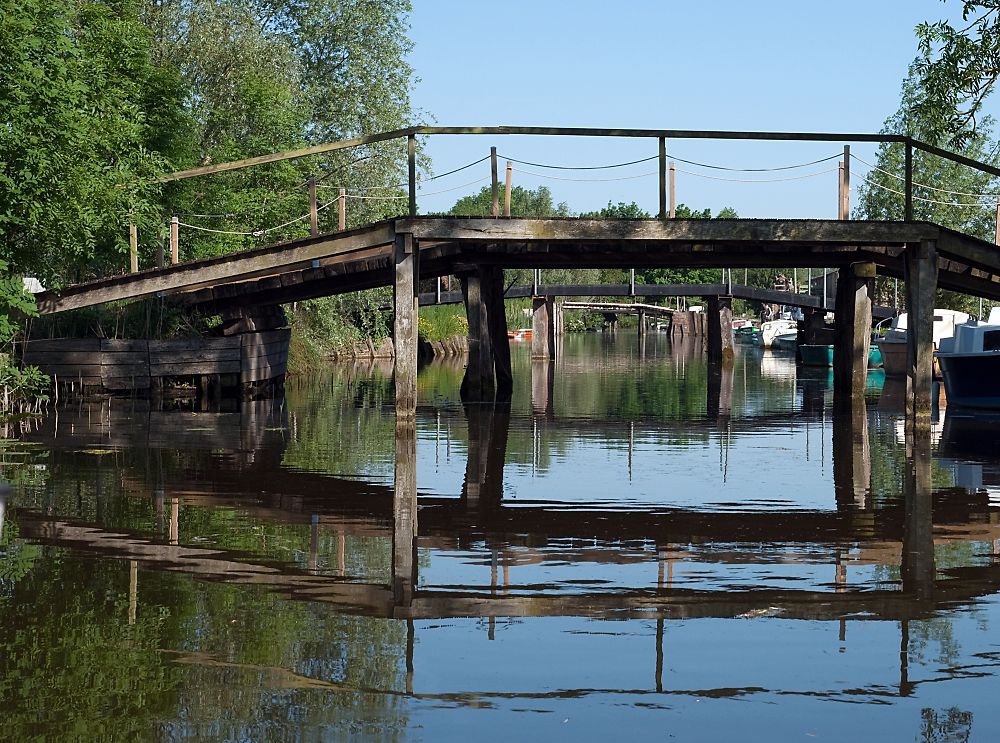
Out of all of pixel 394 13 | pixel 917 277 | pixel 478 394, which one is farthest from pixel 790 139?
pixel 394 13

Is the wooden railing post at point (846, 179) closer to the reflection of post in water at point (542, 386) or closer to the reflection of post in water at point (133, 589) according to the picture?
the reflection of post in water at point (542, 386)

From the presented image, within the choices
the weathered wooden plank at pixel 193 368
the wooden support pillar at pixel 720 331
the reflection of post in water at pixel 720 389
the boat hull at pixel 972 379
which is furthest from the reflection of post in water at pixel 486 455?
the wooden support pillar at pixel 720 331

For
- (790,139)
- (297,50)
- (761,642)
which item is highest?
(297,50)

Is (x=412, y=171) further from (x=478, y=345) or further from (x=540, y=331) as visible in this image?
(x=540, y=331)

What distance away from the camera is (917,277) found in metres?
23.0

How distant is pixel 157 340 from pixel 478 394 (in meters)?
7.58

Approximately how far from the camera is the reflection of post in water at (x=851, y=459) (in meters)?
14.4

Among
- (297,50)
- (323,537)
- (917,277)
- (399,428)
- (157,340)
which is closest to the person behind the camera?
(323,537)

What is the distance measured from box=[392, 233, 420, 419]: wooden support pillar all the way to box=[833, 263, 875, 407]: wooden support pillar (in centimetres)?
1287

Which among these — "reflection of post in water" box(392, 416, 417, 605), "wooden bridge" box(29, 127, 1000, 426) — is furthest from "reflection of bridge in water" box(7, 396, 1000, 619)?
"wooden bridge" box(29, 127, 1000, 426)

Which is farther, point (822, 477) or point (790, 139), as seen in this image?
point (790, 139)

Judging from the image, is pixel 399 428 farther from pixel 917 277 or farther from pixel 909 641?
pixel 909 641

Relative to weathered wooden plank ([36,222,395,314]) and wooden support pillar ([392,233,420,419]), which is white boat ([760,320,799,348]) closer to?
weathered wooden plank ([36,222,395,314])

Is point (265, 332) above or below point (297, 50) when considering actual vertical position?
below
